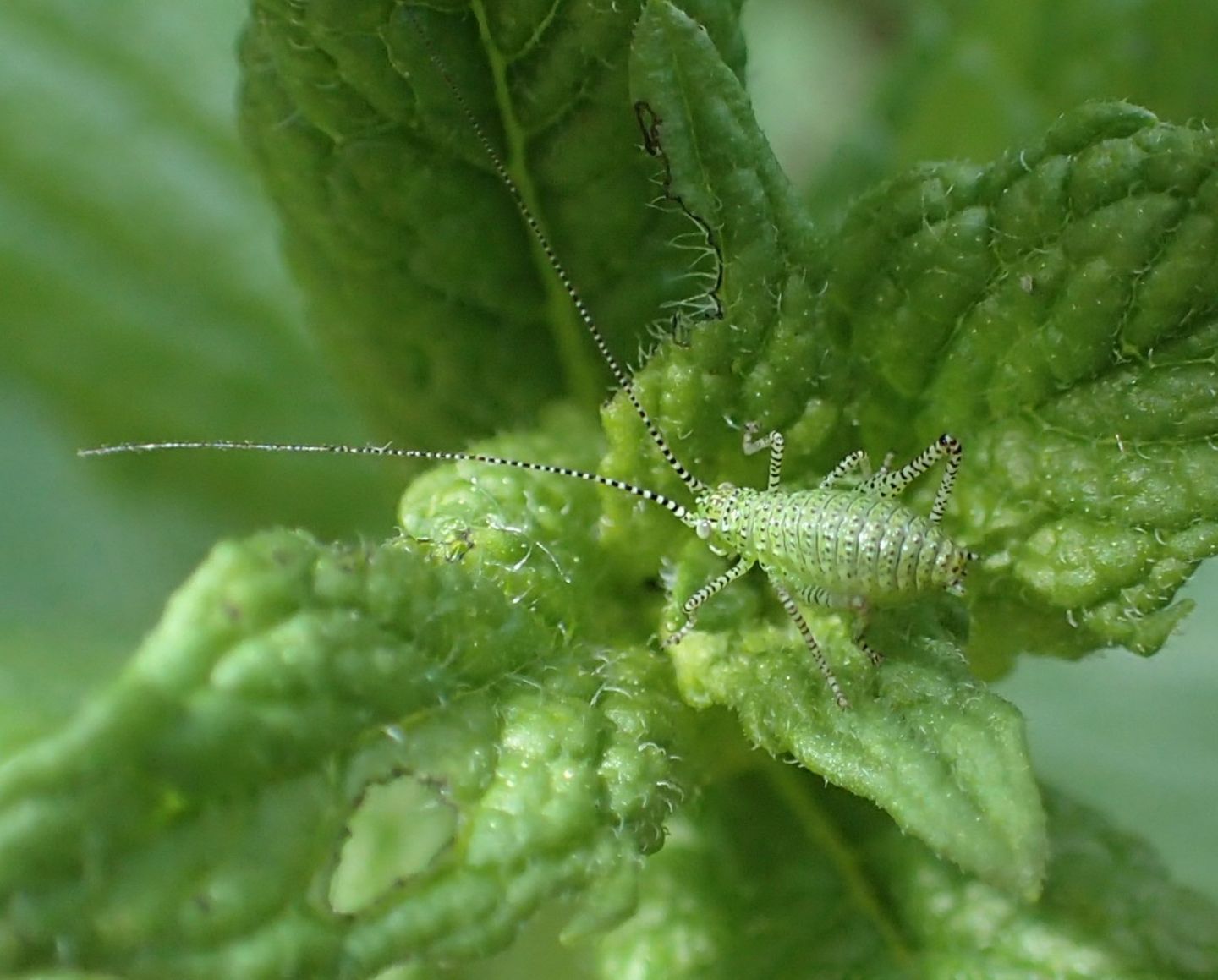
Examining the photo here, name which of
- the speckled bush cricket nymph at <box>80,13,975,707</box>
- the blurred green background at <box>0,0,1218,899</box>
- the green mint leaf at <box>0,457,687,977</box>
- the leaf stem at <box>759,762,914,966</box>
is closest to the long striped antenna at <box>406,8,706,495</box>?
the speckled bush cricket nymph at <box>80,13,975,707</box>

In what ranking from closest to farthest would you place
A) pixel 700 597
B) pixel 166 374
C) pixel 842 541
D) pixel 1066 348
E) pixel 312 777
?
1. pixel 312 777
2. pixel 1066 348
3. pixel 700 597
4. pixel 842 541
5. pixel 166 374

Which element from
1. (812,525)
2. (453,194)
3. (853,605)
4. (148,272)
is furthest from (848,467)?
(148,272)

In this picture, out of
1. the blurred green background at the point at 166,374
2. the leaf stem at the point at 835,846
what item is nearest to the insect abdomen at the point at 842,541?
the leaf stem at the point at 835,846

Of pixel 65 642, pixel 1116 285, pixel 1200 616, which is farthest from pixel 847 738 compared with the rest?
pixel 1200 616

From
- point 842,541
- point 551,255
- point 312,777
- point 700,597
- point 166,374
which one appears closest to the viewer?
point 312,777

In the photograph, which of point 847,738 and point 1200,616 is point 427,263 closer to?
point 847,738

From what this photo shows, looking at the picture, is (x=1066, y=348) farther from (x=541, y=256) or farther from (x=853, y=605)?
(x=541, y=256)
